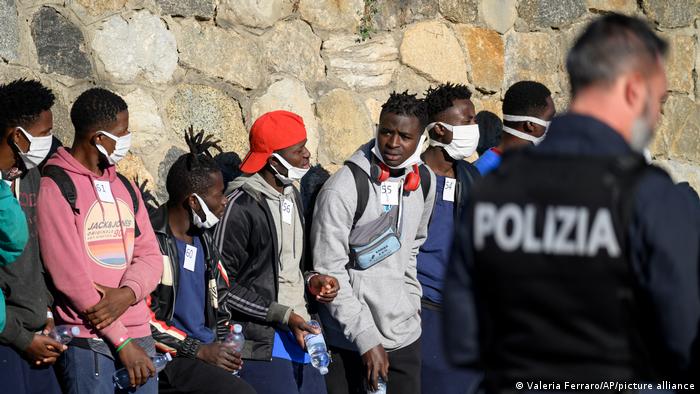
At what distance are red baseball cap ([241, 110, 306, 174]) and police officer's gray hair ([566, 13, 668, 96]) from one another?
2835 millimetres

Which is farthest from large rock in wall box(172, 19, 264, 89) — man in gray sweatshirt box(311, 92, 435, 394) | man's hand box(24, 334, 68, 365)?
man's hand box(24, 334, 68, 365)

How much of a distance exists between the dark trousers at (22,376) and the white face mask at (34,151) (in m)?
0.78

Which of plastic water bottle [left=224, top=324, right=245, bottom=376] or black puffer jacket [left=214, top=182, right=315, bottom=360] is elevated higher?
black puffer jacket [left=214, top=182, right=315, bottom=360]

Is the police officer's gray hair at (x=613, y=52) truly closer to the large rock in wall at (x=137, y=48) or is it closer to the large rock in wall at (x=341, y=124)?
the large rock in wall at (x=137, y=48)

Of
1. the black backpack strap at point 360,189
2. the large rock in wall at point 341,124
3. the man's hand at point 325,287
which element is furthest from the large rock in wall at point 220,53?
the man's hand at point 325,287

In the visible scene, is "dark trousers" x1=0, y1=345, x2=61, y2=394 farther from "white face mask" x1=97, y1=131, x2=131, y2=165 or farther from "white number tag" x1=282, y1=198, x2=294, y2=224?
"white number tag" x1=282, y1=198, x2=294, y2=224

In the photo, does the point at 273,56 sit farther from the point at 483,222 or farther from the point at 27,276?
the point at 483,222

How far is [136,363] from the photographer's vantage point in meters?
4.54

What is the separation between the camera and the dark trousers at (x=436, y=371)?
5.74 m

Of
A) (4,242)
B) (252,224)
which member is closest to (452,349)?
(4,242)

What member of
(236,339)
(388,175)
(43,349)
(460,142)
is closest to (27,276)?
(43,349)

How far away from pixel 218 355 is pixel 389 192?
1.28m

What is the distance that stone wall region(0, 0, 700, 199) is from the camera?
5.32 metres

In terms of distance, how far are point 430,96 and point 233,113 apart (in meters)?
1.28
